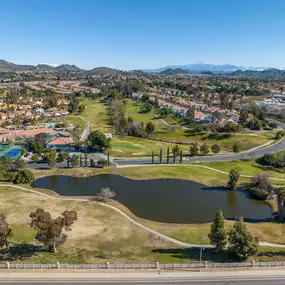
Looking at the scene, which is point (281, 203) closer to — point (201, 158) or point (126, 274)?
point (126, 274)

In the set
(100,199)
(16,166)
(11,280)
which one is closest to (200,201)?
(100,199)

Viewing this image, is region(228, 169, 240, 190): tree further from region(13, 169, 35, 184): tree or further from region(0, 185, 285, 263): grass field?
region(13, 169, 35, 184): tree

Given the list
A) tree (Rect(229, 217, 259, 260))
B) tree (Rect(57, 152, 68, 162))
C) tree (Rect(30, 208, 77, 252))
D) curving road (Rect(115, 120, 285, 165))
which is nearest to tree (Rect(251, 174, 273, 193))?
curving road (Rect(115, 120, 285, 165))

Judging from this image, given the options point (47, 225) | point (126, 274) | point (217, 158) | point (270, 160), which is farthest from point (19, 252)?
point (270, 160)

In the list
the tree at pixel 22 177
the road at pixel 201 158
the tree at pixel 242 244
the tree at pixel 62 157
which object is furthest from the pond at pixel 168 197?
the tree at pixel 242 244

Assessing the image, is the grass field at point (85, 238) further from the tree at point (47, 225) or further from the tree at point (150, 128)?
the tree at point (150, 128)

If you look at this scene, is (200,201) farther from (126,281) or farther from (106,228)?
(126,281)
